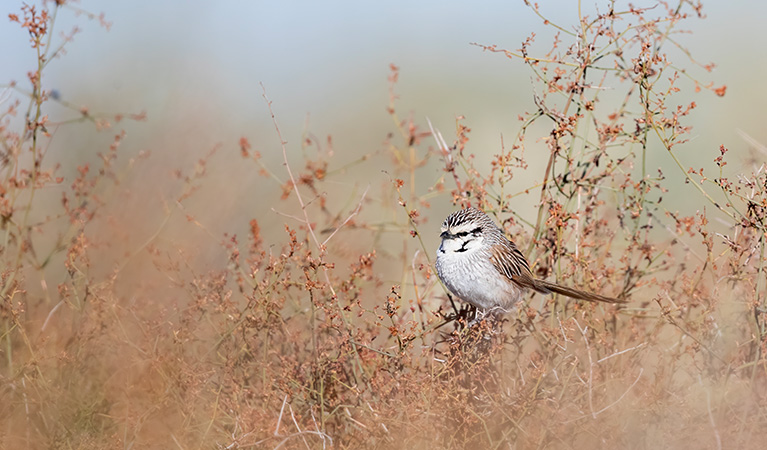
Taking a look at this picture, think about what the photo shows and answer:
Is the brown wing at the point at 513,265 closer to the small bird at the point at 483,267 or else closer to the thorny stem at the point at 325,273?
the small bird at the point at 483,267

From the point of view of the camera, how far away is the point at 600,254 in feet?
17.0

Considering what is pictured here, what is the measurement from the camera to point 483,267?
16.2 feet

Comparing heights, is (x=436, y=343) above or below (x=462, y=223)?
below

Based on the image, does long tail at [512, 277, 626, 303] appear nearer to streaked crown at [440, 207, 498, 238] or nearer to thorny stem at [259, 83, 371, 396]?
streaked crown at [440, 207, 498, 238]

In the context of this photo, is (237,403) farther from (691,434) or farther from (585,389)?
(691,434)

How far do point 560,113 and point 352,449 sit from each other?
6.73ft

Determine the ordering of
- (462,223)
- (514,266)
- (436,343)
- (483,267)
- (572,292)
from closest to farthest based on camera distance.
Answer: (436,343) → (572,292) → (462,223) → (483,267) → (514,266)

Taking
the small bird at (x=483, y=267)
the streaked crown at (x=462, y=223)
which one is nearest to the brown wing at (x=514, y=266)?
the small bird at (x=483, y=267)

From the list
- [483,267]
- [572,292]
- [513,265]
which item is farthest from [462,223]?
[572,292]

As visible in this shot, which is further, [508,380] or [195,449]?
[508,380]

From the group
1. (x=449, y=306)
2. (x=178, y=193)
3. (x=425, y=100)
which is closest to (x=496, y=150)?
(x=425, y=100)

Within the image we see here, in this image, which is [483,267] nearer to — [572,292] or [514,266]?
[514,266]

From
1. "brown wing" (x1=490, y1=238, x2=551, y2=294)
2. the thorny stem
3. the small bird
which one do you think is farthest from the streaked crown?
the thorny stem

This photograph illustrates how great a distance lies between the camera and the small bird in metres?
4.79
